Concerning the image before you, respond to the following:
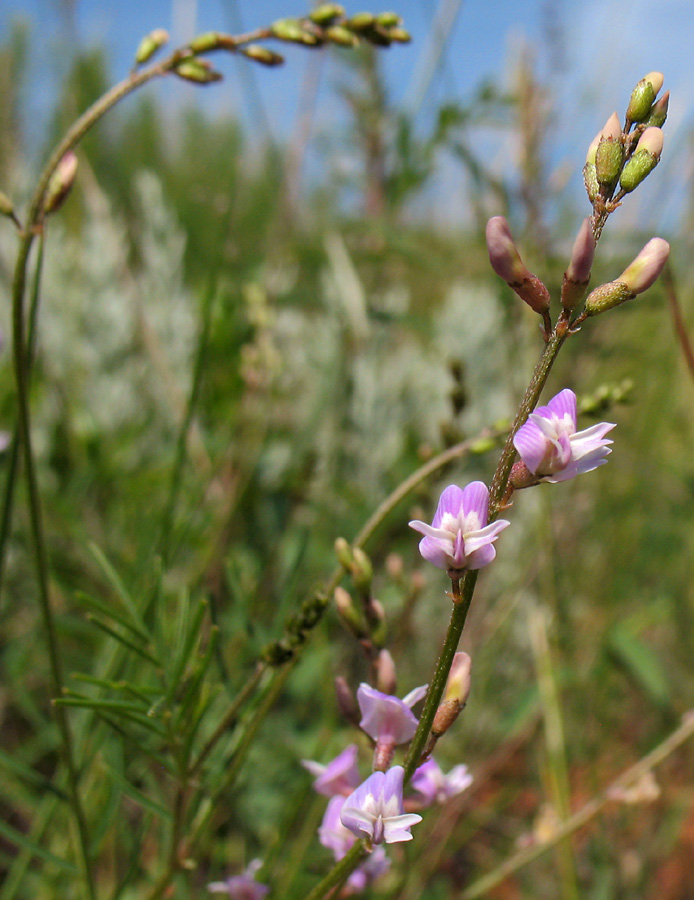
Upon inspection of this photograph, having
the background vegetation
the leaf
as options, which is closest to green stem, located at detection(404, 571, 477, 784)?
the background vegetation

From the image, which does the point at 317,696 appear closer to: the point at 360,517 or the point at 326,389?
the point at 360,517

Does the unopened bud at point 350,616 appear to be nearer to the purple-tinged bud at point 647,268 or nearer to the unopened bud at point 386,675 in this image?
the unopened bud at point 386,675

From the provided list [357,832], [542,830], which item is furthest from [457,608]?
[542,830]

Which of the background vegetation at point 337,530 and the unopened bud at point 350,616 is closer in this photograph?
the unopened bud at point 350,616

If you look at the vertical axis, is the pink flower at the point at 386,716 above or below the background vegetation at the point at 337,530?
above

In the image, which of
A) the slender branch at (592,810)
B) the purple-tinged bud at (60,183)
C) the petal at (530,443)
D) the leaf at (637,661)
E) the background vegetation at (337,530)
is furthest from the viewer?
the leaf at (637,661)

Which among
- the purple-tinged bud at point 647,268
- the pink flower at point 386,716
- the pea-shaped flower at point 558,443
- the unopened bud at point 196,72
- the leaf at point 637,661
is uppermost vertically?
the unopened bud at point 196,72

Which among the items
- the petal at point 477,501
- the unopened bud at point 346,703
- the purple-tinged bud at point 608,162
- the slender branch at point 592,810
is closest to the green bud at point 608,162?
the purple-tinged bud at point 608,162
